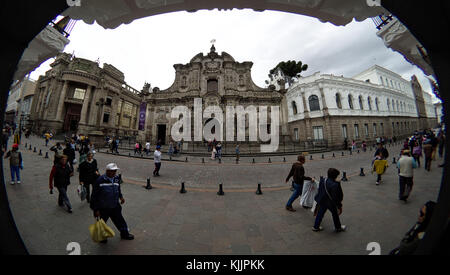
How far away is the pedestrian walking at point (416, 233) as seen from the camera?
1.65 meters

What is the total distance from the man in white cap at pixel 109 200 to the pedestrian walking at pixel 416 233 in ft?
13.8

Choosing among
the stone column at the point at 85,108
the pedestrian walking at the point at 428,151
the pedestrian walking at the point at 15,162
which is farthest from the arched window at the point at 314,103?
the stone column at the point at 85,108

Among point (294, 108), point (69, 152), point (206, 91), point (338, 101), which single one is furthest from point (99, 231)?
point (338, 101)

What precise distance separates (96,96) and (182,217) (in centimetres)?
3488

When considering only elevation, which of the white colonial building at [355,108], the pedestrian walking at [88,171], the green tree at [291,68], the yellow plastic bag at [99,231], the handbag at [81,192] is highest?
the green tree at [291,68]

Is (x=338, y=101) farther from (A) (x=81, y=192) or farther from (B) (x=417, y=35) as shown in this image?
(A) (x=81, y=192)

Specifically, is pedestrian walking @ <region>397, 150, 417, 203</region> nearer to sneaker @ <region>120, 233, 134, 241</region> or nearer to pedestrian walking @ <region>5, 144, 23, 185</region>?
sneaker @ <region>120, 233, 134, 241</region>

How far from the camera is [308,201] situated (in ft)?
12.2

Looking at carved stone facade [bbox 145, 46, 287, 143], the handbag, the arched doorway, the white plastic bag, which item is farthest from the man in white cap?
carved stone facade [bbox 145, 46, 287, 143]

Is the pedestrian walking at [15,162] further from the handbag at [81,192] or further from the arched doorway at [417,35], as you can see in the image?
the arched doorway at [417,35]

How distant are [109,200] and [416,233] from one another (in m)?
4.80
